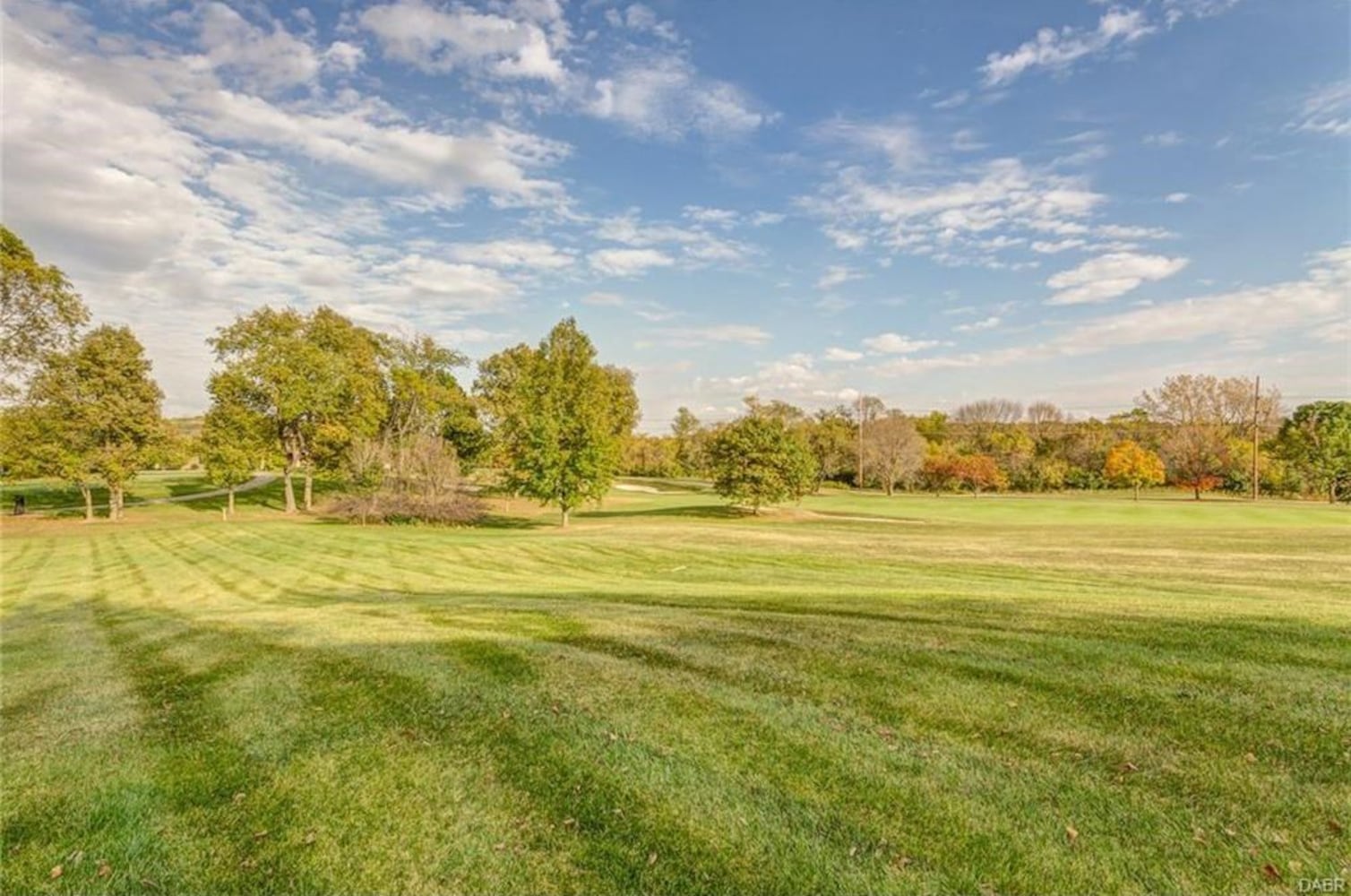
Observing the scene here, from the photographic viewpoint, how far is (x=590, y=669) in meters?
6.46

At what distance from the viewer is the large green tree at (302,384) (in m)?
40.2

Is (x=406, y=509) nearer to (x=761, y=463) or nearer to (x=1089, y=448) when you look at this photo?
(x=761, y=463)

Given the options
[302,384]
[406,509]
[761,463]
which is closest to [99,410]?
[302,384]

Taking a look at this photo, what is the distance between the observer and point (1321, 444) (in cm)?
4731

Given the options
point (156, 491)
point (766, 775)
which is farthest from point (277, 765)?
point (156, 491)

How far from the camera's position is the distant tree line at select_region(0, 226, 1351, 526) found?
112 feet

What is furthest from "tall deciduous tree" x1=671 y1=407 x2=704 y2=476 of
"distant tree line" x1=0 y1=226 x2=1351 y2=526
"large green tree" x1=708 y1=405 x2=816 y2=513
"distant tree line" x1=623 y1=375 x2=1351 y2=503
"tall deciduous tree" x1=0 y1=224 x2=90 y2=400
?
"tall deciduous tree" x1=0 y1=224 x2=90 y2=400

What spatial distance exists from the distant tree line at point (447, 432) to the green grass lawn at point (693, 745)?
26177 millimetres

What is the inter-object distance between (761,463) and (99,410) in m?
36.7

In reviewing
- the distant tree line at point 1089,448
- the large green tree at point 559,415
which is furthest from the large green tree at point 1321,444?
the large green tree at point 559,415

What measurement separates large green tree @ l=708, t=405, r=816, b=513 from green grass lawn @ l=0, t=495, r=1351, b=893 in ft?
84.6

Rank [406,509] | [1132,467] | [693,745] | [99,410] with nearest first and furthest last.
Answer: [693,745] < [99,410] < [406,509] < [1132,467]

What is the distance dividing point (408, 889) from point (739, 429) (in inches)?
1379

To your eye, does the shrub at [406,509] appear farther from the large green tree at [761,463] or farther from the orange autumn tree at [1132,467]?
the orange autumn tree at [1132,467]
